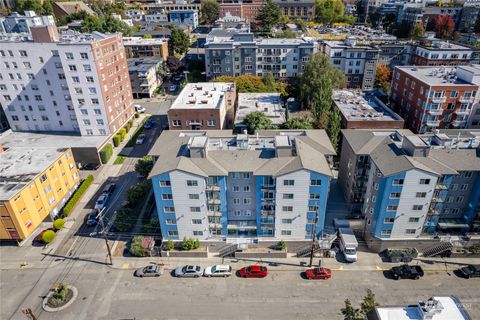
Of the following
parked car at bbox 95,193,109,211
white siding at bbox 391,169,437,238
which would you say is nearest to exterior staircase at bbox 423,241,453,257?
white siding at bbox 391,169,437,238

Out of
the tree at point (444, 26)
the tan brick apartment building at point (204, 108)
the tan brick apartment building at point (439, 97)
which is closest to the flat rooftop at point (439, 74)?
the tan brick apartment building at point (439, 97)

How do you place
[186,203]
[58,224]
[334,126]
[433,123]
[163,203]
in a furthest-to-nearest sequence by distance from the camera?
[433,123], [334,126], [58,224], [163,203], [186,203]

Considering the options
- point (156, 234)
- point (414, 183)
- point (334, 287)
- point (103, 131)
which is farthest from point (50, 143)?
point (414, 183)

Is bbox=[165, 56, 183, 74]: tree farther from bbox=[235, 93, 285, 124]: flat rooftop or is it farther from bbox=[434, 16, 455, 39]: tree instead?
bbox=[434, 16, 455, 39]: tree

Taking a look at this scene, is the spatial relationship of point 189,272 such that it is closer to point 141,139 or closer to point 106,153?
point 106,153

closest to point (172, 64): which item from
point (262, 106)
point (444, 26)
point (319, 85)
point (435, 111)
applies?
point (262, 106)

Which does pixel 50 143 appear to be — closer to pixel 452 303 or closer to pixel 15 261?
pixel 15 261
